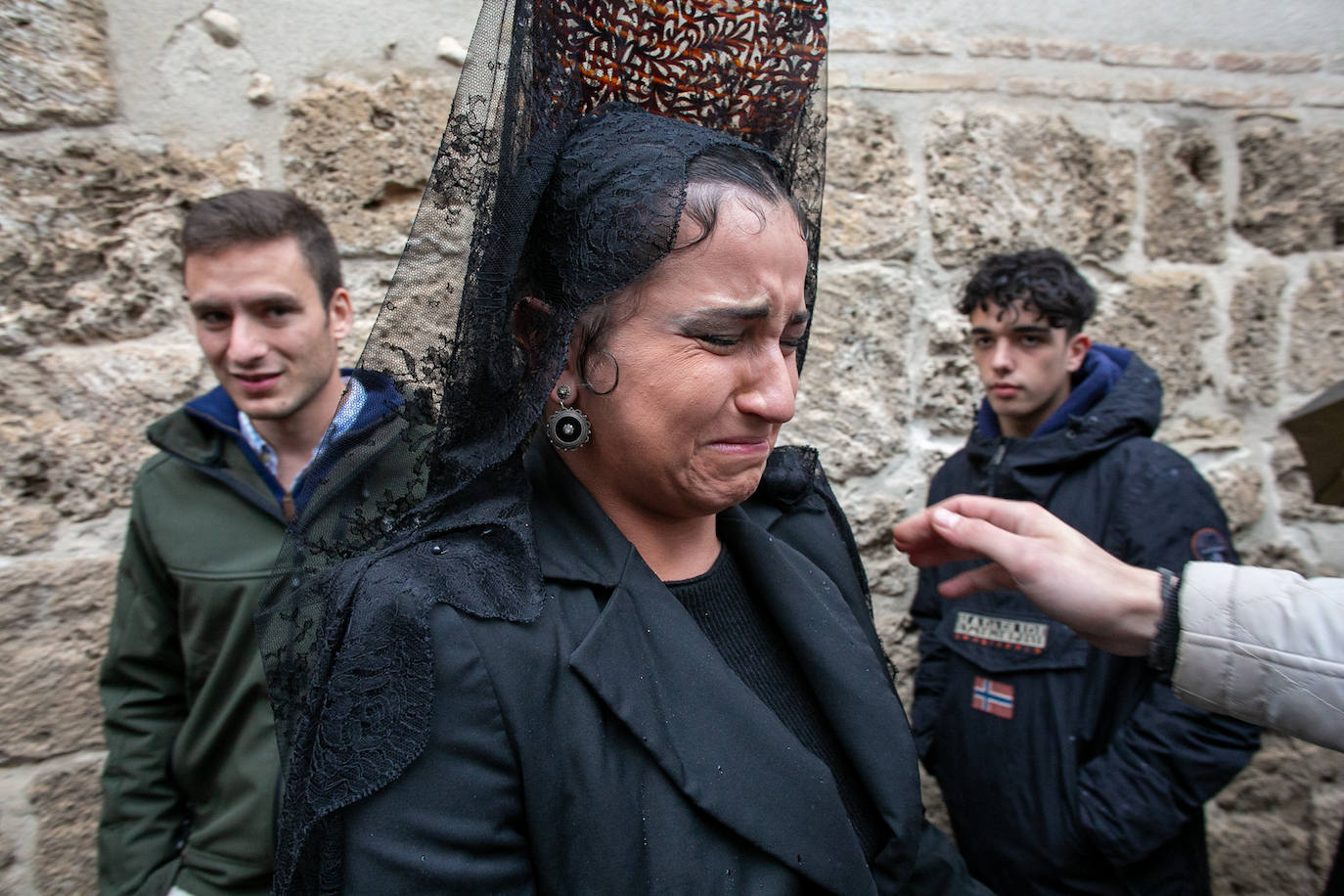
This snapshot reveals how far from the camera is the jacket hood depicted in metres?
2.08

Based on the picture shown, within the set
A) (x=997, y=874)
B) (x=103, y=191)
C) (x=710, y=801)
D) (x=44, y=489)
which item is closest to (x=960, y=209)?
(x=997, y=874)

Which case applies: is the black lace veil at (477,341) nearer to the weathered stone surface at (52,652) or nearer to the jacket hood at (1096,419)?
the weathered stone surface at (52,652)

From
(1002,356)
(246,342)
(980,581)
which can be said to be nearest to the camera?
(980,581)

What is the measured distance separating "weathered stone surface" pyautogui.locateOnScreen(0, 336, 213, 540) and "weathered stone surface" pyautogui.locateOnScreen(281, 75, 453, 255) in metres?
0.51

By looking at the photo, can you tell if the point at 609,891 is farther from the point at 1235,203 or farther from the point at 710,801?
the point at 1235,203

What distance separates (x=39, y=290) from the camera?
74.4 inches

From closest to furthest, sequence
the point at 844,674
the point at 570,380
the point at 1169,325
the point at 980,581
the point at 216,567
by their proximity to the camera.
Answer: the point at 570,380 < the point at 844,674 < the point at 980,581 < the point at 216,567 < the point at 1169,325

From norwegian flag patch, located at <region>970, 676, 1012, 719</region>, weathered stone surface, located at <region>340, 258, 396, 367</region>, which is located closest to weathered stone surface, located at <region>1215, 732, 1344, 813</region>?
norwegian flag patch, located at <region>970, 676, 1012, 719</region>

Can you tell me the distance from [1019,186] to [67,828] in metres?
3.11

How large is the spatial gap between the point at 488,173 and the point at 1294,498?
9.69 ft

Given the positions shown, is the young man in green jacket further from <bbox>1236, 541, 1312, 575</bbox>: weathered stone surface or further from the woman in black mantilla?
<bbox>1236, 541, 1312, 575</bbox>: weathered stone surface

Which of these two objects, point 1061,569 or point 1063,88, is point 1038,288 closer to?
point 1063,88

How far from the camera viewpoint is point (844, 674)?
4.14 feet

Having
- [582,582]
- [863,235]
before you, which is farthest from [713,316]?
[863,235]
